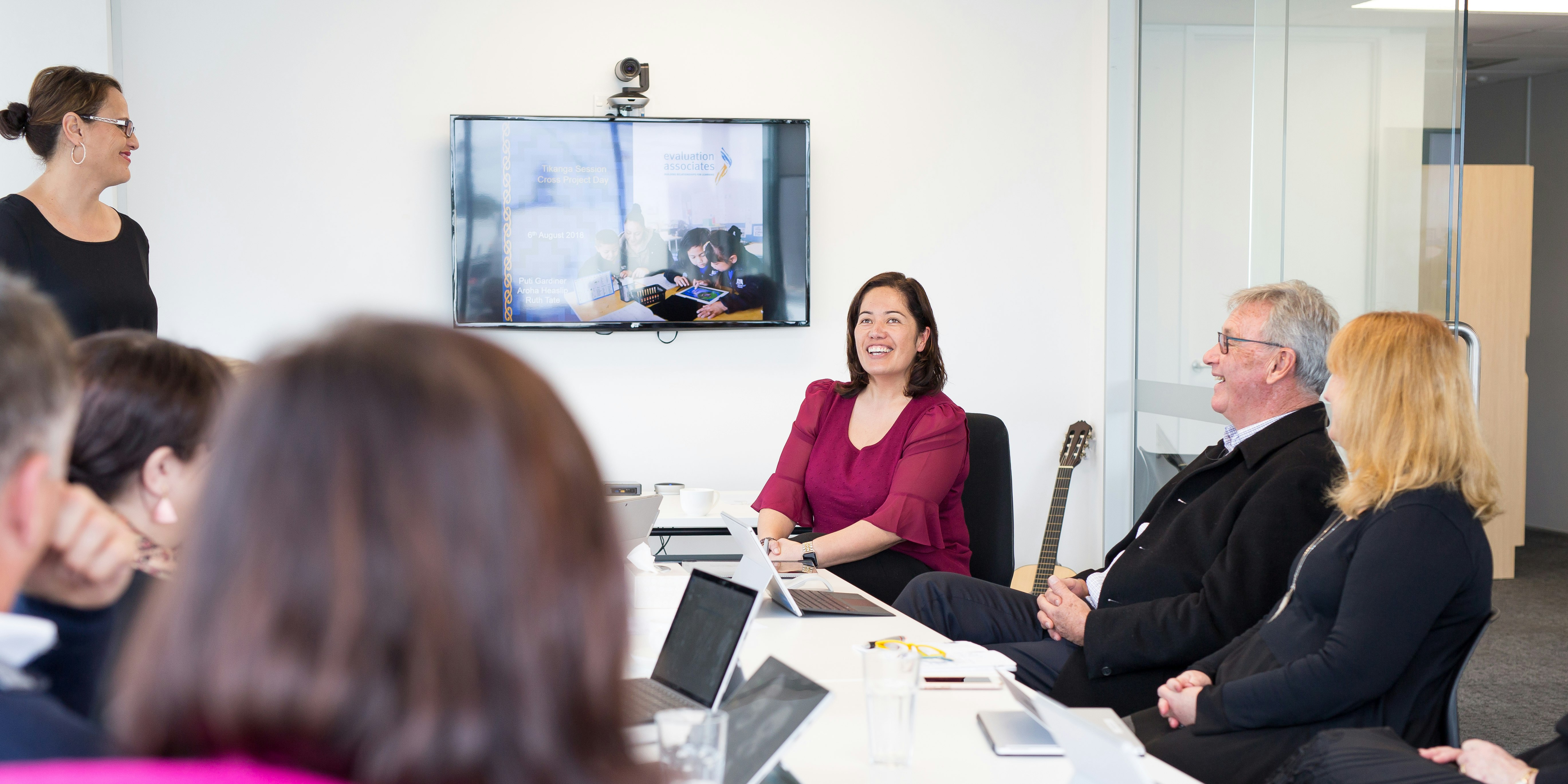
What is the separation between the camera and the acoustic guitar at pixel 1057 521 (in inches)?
154

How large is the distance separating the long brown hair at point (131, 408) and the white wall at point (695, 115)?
9.01 ft

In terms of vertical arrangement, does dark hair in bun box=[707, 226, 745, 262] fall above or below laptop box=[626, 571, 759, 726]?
above

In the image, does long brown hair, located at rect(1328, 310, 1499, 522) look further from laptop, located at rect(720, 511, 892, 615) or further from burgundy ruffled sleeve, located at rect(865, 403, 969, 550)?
burgundy ruffled sleeve, located at rect(865, 403, 969, 550)

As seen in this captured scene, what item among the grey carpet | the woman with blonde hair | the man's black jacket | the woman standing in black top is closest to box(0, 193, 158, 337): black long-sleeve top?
the woman standing in black top

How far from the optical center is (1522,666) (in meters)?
3.74

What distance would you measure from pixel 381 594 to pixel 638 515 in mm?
1812

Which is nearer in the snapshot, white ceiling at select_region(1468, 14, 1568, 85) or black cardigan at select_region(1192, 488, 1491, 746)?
black cardigan at select_region(1192, 488, 1491, 746)

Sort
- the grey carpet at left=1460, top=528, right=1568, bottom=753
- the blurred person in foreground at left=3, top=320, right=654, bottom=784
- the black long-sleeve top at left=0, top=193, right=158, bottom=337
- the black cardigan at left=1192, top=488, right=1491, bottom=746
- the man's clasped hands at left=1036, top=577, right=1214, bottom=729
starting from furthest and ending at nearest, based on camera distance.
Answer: the grey carpet at left=1460, top=528, right=1568, bottom=753 < the black long-sleeve top at left=0, top=193, right=158, bottom=337 < the man's clasped hands at left=1036, top=577, right=1214, bottom=729 < the black cardigan at left=1192, top=488, right=1491, bottom=746 < the blurred person in foreground at left=3, top=320, right=654, bottom=784

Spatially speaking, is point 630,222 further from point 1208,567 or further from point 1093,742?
point 1093,742

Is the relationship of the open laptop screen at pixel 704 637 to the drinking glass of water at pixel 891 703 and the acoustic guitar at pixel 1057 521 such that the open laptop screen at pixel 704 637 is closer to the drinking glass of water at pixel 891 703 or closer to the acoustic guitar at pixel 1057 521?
the drinking glass of water at pixel 891 703

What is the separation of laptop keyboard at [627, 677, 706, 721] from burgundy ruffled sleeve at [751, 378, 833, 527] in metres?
1.56

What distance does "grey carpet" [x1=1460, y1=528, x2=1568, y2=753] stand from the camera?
3094 mm

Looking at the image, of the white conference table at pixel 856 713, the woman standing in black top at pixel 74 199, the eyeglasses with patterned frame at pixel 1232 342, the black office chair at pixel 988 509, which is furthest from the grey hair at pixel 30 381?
the black office chair at pixel 988 509

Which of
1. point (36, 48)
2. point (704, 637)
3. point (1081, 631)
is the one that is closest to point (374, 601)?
point (704, 637)
